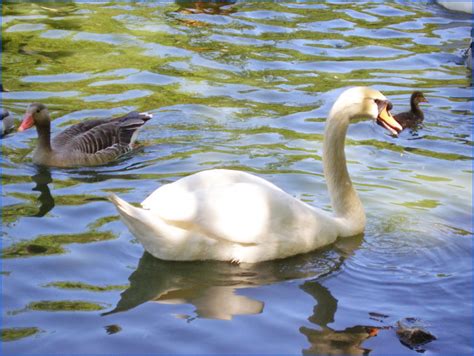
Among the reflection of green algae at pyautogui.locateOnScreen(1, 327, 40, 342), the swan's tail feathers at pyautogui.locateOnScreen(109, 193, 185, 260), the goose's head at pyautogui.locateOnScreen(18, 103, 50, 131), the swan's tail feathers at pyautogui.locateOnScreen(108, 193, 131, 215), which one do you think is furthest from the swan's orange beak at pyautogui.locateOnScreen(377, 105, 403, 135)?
the goose's head at pyautogui.locateOnScreen(18, 103, 50, 131)

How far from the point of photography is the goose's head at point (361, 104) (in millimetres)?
7309

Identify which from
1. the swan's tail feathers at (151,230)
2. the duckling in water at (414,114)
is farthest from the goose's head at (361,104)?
the duckling in water at (414,114)

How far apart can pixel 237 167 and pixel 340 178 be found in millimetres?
1872

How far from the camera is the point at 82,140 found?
32.6 ft

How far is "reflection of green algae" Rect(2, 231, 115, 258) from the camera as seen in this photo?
707 centimetres

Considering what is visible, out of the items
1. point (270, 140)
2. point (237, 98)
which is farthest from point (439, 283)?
point (237, 98)

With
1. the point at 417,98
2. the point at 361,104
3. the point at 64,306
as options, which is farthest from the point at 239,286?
the point at 417,98

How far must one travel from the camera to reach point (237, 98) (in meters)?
11.8

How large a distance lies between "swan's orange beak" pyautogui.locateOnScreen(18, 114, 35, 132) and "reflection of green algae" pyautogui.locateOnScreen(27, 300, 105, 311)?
404cm

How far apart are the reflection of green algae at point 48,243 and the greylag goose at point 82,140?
237 cm

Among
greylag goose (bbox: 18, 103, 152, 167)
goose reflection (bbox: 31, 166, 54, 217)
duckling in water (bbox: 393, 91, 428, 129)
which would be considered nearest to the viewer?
goose reflection (bbox: 31, 166, 54, 217)

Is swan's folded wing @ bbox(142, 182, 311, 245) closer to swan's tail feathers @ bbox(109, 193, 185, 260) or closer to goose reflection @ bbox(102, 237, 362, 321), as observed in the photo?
swan's tail feathers @ bbox(109, 193, 185, 260)

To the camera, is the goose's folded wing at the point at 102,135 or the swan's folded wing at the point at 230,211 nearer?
the swan's folded wing at the point at 230,211

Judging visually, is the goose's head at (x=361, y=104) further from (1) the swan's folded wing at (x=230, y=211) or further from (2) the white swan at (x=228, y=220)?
(1) the swan's folded wing at (x=230, y=211)
